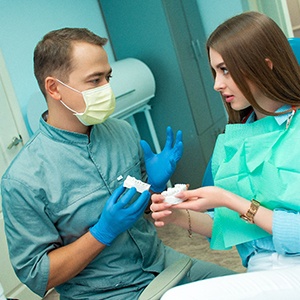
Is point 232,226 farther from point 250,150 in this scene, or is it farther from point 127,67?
point 127,67

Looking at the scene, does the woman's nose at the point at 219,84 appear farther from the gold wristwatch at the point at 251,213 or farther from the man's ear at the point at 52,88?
the man's ear at the point at 52,88

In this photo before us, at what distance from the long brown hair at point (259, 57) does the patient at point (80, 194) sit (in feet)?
1.31

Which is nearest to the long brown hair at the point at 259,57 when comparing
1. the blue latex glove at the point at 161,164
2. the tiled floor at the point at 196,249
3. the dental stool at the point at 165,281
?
the blue latex glove at the point at 161,164

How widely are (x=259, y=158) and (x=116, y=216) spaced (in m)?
0.43

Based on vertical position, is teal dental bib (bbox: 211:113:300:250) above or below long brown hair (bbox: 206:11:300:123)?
below

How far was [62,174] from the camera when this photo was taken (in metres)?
1.38

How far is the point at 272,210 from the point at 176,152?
42cm

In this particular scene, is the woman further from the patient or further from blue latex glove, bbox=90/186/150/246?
the patient

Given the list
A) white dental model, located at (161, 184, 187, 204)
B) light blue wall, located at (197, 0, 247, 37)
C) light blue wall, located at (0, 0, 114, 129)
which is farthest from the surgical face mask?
light blue wall, located at (197, 0, 247, 37)

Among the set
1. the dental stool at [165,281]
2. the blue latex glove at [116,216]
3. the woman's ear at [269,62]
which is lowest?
the dental stool at [165,281]

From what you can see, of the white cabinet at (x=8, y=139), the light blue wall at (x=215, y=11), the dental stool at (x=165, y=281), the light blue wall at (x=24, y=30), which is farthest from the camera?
the light blue wall at (x=215, y=11)

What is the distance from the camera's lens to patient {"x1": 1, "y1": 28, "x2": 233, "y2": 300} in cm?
132

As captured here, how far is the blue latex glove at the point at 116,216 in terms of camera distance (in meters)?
1.29

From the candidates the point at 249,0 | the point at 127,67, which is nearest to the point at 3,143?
the point at 127,67
